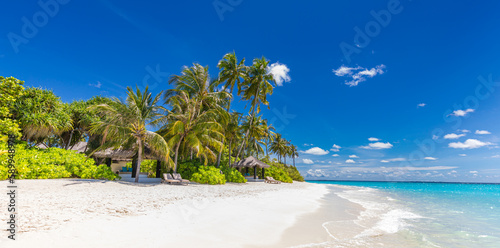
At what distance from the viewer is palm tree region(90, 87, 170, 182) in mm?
13930

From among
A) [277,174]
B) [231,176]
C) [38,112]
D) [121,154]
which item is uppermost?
[38,112]

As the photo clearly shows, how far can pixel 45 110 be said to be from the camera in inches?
556

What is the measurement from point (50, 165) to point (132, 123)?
15.2 ft

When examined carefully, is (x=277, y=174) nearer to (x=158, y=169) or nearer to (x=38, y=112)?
(x=158, y=169)

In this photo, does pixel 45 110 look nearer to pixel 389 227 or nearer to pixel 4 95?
pixel 4 95

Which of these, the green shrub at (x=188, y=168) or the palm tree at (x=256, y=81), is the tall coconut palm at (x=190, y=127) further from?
the palm tree at (x=256, y=81)

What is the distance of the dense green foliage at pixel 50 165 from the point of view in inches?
427

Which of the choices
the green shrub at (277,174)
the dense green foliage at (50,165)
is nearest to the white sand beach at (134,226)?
the dense green foliage at (50,165)

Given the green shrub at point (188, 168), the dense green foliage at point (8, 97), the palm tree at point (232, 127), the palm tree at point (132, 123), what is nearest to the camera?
the dense green foliage at point (8, 97)

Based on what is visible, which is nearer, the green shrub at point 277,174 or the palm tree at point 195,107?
the palm tree at point 195,107

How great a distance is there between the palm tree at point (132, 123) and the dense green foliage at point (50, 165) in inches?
60.1

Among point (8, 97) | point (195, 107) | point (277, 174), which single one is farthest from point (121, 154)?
point (277, 174)

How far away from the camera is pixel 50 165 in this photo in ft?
39.5

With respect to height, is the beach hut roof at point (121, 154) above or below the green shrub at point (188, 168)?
above
